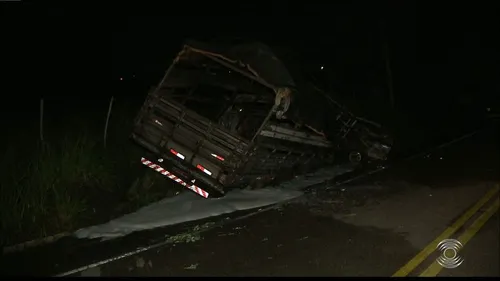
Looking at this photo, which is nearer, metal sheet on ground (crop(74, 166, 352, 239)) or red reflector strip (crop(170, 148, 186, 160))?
metal sheet on ground (crop(74, 166, 352, 239))

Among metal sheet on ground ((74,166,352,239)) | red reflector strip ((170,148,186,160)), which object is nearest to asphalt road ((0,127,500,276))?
metal sheet on ground ((74,166,352,239))

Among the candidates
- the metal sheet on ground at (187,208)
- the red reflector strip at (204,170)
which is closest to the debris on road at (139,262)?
the metal sheet on ground at (187,208)

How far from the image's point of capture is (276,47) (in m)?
12.2

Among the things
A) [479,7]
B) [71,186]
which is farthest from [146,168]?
[479,7]

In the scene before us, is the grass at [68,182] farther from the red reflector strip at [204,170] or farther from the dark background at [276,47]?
the dark background at [276,47]

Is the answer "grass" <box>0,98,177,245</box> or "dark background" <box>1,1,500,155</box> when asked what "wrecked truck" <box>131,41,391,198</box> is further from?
"dark background" <box>1,1,500,155</box>

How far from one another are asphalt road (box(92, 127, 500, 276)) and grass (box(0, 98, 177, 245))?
1.66m

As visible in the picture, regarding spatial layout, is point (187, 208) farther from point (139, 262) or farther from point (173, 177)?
point (139, 262)

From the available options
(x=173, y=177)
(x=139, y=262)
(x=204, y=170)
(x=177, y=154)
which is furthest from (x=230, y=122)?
(x=139, y=262)

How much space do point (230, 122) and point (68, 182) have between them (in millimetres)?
4443

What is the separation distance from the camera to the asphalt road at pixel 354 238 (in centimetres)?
629

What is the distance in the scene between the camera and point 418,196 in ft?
35.0

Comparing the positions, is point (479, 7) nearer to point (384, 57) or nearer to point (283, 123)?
point (384, 57)

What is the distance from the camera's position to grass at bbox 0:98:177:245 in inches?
283
